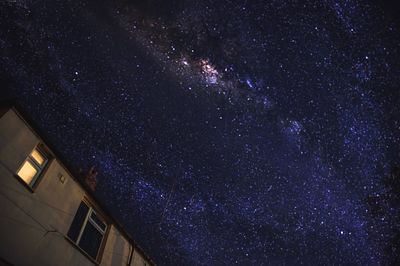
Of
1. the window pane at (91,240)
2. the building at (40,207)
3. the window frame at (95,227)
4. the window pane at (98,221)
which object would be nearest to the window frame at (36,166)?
→ the building at (40,207)

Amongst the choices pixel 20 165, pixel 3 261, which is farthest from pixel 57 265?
pixel 20 165

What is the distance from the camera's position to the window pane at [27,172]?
9453mm

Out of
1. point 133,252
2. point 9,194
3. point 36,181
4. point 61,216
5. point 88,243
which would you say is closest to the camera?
point 9,194

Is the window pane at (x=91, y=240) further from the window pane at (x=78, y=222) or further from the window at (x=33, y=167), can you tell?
the window at (x=33, y=167)

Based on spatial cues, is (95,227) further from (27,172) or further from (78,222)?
(27,172)

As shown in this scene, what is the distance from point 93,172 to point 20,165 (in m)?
6.43

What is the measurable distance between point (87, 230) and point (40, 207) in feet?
9.48

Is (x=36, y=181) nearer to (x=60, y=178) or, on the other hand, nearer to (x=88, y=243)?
(x=60, y=178)

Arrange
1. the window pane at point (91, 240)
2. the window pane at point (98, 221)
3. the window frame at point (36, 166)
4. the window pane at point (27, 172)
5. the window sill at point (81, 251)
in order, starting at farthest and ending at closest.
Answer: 1. the window pane at point (98, 221)
2. the window pane at point (91, 240)
3. the window sill at point (81, 251)
4. the window pane at point (27, 172)
5. the window frame at point (36, 166)

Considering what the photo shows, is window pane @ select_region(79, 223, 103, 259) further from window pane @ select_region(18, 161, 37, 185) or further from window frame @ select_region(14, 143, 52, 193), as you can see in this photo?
window pane @ select_region(18, 161, 37, 185)

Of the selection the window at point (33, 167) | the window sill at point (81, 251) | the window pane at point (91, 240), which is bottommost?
the window sill at point (81, 251)

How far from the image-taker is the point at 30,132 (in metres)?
9.86

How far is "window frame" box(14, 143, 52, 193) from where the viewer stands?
30.4 ft

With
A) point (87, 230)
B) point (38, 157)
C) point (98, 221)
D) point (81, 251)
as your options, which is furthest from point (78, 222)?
point (38, 157)
